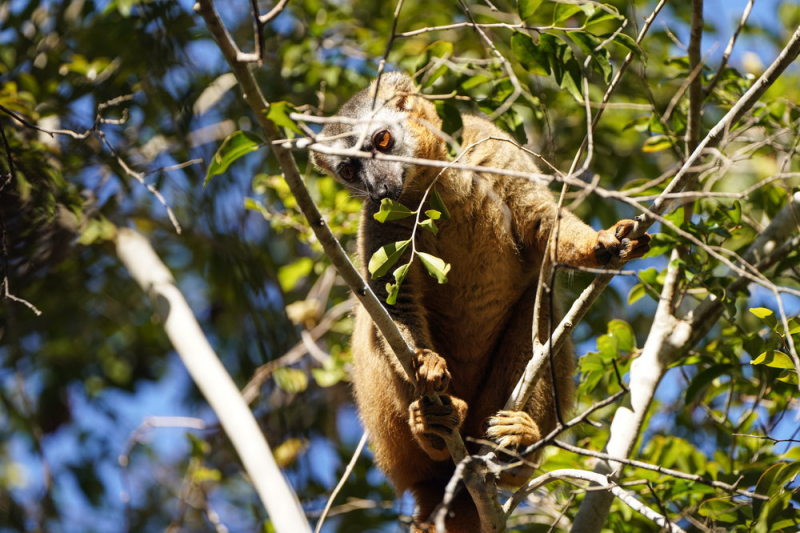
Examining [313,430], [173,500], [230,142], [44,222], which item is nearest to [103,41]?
[44,222]

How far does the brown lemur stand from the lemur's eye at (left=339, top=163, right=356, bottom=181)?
0.03ft

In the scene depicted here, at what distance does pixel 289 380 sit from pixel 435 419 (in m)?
2.43

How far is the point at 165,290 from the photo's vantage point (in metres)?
5.26

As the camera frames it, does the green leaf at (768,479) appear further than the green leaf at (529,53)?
No

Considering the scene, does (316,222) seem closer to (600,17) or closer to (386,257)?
(386,257)

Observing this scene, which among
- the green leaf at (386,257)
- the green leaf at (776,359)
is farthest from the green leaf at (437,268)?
the green leaf at (776,359)

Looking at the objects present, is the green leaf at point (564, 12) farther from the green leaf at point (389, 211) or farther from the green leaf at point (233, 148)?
the green leaf at point (233, 148)

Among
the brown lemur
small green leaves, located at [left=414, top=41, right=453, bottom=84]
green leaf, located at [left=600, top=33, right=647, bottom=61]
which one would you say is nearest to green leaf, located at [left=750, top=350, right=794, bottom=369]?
the brown lemur

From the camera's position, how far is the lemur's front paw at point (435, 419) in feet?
11.7

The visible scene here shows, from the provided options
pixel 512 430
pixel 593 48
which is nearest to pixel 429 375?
pixel 512 430

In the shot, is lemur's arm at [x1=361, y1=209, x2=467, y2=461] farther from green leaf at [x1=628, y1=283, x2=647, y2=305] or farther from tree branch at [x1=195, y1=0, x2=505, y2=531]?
green leaf at [x1=628, y1=283, x2=647, y2=305]

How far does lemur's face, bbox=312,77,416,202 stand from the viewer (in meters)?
4.26

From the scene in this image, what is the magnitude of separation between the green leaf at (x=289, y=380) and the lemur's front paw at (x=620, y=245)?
2.86 m

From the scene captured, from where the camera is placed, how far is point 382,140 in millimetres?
4590
